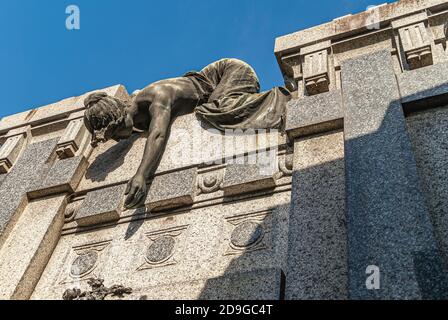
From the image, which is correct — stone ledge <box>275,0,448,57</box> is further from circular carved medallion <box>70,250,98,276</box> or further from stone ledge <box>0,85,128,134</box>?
circular carved medallion <box>70,250,98,276</box>

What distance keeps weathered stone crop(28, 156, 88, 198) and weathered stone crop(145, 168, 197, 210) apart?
126cm

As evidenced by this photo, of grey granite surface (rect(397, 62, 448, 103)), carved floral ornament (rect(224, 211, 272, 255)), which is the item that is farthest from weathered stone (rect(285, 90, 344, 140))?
carved floral ornament (rect(224, 211, 272, 255))

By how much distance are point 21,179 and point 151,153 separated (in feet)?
7.06

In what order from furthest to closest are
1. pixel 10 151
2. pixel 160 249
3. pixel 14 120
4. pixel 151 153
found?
pixel 14 120 → pixel 10 151 → pixel 151 153 → pixel 160 249

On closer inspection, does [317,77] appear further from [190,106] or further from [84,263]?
[84,263]

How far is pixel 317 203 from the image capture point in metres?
4.44

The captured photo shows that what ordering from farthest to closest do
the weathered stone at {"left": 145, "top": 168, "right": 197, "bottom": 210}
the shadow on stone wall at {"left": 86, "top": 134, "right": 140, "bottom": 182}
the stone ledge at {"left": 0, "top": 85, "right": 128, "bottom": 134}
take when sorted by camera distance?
the stone ledge at {"left": 0, "top": 85, "right": 128, "bottom": 134}
the shadow on stone wall at {"left": 86, "top": 134, "right": 140, "bottom": 182}
the weathered stone at {"left": 145, "top": 168, "right": 197, "bottom": 210}

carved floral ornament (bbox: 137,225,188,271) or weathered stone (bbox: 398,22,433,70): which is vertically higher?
weathered stone (bbox: 398,22,433,70)

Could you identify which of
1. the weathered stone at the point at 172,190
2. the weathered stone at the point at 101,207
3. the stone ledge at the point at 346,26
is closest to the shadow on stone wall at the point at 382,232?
the weathered stone at the point at 172,190

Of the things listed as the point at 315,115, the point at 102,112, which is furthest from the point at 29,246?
the point at 315,115

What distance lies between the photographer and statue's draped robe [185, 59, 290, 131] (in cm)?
643

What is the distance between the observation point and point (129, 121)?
7.01 metres

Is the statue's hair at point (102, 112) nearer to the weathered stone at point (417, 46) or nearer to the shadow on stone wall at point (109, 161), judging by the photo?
the shadow on stone wall at point (109, 161)

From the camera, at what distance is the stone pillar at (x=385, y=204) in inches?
127
